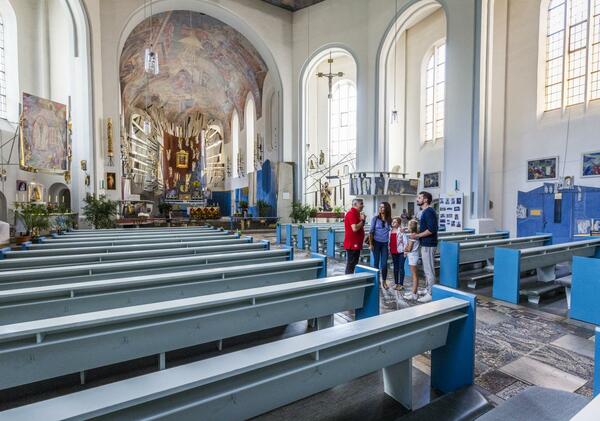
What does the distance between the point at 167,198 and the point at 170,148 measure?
4341mm

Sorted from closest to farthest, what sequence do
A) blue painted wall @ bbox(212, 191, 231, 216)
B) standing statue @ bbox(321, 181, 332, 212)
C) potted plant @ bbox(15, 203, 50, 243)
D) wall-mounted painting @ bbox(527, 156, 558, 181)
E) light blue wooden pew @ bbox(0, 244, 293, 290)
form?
light blue wooden pew @ bbox(0, 244, 293, 290), potted plant @ bbox(15, 203, 50, 243), wall-mounted painting @ bbox(527, 156, 558, 181), standing statue @ bbox(321, 181, 332, 212), blue painted wall @ bbox(212, 191, 231, 216)

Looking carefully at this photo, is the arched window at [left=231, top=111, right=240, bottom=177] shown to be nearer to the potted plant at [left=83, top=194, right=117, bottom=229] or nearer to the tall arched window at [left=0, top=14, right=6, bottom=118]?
the tall arched window at [left=0, top=14, right=6, bottom=118]

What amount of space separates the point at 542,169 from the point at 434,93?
216 inches

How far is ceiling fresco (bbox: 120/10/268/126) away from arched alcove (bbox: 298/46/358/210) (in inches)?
124

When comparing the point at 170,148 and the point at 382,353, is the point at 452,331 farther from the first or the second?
the point at 170,148

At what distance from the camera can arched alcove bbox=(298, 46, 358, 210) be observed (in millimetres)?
16172

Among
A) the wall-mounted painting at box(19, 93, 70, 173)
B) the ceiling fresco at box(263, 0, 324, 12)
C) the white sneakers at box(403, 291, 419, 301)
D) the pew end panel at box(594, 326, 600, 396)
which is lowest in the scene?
the white sneakers at box(403, 291, 419, 301)

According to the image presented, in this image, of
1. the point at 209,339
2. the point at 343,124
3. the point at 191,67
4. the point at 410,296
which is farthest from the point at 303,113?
the point at 209,339

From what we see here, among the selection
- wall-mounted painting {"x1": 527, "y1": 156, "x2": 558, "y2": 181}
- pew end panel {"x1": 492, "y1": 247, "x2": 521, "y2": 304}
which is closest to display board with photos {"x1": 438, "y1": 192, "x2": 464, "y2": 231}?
wall-mounted painting {"x1": 527, "y1": 156, "x2": 558, "y2": 181}

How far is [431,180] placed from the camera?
13125 millimetres

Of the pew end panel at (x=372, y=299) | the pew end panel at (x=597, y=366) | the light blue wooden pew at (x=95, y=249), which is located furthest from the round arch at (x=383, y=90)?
the pew end panel at (x=597, y=366)

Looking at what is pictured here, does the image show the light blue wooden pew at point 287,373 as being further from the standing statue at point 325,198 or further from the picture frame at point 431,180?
the standing statue at point 325,198

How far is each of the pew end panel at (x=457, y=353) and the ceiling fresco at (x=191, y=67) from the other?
697 inches

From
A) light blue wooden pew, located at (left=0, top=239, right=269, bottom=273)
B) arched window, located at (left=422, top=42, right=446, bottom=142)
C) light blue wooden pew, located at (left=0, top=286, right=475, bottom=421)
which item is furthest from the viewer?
arched window, located at (left=422, top=42, right=446, bottom=142)
